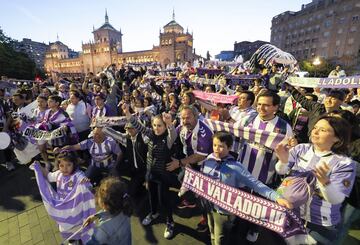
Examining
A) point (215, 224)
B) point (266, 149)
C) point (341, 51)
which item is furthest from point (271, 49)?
point (341, 51)

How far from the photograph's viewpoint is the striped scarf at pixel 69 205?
10.7ft

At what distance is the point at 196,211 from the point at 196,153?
1.55m

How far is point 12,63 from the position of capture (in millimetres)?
43438

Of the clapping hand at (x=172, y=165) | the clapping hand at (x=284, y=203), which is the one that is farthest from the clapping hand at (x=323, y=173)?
the clapping hand at (x=172, y=165)

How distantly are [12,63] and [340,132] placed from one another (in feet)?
183

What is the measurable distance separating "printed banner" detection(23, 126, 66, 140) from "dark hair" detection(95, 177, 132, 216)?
11.3ft

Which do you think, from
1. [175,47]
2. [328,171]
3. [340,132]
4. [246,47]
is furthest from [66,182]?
[246,47]

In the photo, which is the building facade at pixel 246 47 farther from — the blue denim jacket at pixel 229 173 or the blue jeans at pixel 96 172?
the blue denim jacket at pixel 229 173

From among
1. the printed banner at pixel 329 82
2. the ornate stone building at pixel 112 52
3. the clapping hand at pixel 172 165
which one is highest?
the ornate stone building at pixel 112 52

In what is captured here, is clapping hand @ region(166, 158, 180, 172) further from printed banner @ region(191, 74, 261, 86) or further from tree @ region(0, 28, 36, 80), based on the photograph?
tree @ region(0, 28, 36, 80)

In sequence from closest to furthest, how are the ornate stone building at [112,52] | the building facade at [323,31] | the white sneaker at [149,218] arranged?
1. the white sneaker at [149,218]
2. the building facade at [323,31]
3. the ornate stone building at [112,52]

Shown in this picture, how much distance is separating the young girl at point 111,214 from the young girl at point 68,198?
967 mm

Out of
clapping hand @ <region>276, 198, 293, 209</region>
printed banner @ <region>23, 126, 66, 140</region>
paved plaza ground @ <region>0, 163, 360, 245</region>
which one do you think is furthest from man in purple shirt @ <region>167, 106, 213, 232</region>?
printed banner @ <region>23, 126, 66, 140</region>

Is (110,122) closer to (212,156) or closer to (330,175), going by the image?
(212,156)
